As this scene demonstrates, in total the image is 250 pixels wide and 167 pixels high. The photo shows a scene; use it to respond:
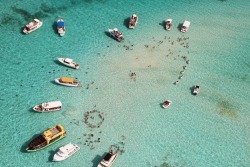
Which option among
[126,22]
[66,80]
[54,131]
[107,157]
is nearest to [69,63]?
[66,80]

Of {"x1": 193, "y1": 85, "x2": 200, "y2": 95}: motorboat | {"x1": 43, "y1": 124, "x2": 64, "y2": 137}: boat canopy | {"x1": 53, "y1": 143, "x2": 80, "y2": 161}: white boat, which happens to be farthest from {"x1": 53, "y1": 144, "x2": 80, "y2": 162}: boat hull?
{"x1": 193, "y1": 85, "x2": 200, "y2": 95}: motorboat

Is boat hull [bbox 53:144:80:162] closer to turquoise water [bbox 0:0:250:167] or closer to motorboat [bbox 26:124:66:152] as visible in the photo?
turquoise water [bbox 0:0:250:167]

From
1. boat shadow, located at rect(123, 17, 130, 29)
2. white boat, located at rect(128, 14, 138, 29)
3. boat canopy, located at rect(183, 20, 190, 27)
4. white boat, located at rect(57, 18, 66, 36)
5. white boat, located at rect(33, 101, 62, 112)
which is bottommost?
white boat, located at rect(33, 101, 62, 112)

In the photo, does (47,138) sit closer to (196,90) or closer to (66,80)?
(66,80)

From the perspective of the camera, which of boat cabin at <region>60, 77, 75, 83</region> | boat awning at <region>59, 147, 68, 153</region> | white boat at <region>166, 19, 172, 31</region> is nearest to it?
boat awning at <region>59, 147, 68, 153</region>

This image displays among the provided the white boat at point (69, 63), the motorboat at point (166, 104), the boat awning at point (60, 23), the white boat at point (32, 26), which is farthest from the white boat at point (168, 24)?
the white boat at point (32, 26)

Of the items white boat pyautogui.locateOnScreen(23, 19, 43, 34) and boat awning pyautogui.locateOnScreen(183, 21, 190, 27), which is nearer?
white boat pyautogui.locateOnScreen(23, 19, 43, 34)

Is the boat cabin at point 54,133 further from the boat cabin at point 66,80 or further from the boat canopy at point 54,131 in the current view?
the boat cabin at point 66,80

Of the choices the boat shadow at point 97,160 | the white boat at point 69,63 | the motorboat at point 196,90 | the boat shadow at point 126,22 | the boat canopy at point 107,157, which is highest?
the boat shadow at point 126,22
